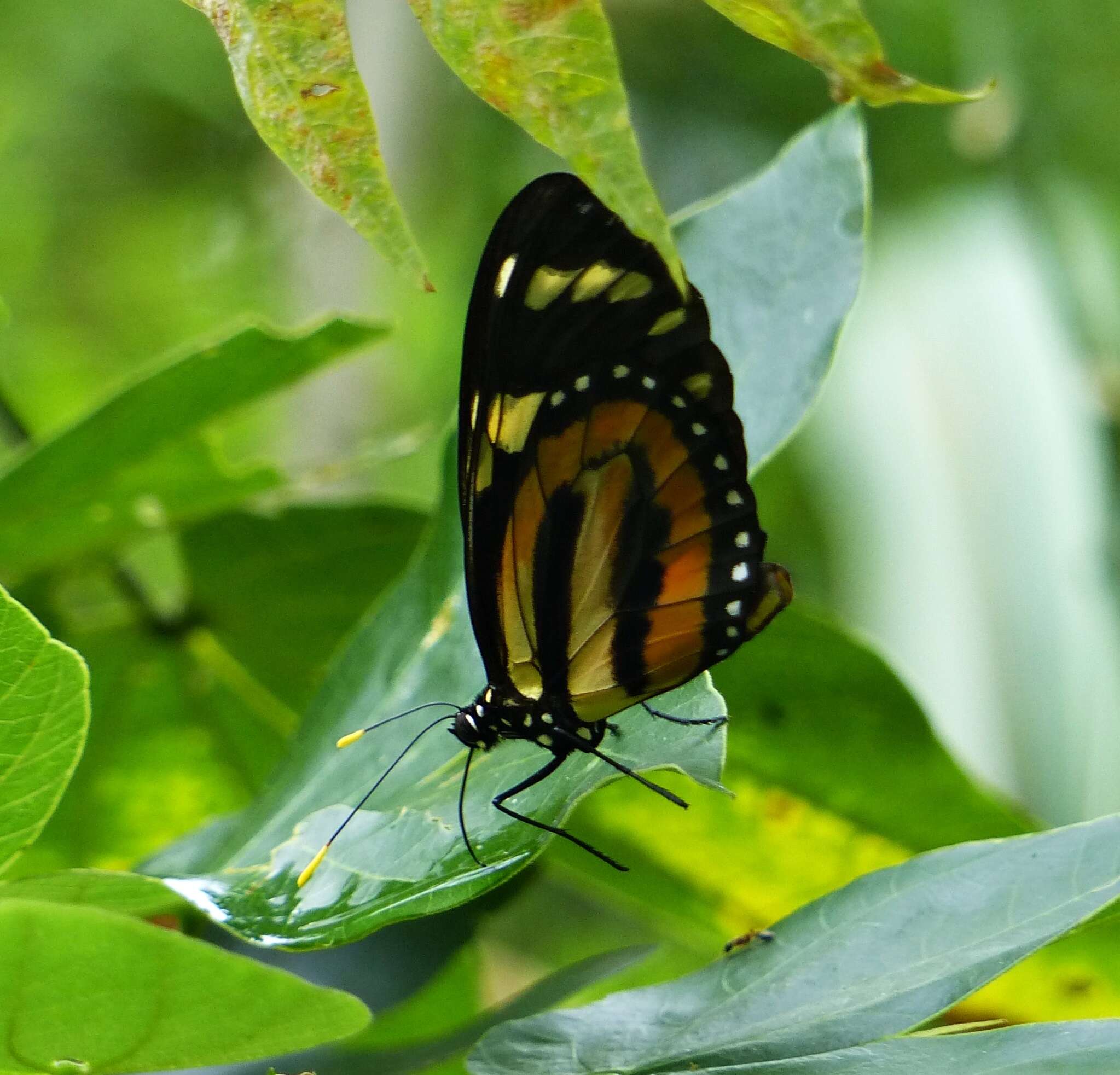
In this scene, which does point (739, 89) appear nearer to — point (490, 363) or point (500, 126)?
point (500, 126)

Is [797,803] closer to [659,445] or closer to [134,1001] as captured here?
[659,445]

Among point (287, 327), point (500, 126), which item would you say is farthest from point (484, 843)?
Answer: point (500, 126)

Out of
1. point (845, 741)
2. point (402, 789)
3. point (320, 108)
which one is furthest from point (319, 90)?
point (845, 741)

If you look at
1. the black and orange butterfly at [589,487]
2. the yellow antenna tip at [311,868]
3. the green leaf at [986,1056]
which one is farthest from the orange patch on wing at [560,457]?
the green leaf at [986,1056]

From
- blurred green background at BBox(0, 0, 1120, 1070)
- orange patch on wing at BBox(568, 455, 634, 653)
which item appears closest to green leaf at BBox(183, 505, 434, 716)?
blurred green background at BBox(0, 0, 1120, 1070)

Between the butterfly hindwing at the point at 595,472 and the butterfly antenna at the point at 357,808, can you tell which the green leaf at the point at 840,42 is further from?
the butterfly antenna at the point at 357,808
